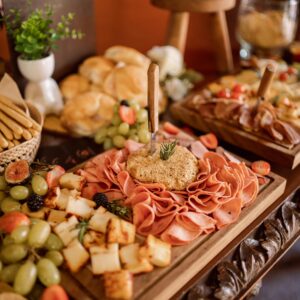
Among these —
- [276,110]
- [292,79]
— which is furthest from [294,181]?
[292,79]

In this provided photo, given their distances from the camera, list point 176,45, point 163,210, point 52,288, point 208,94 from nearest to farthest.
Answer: point 52,288
point 163,210
point 208,94
point 176,45

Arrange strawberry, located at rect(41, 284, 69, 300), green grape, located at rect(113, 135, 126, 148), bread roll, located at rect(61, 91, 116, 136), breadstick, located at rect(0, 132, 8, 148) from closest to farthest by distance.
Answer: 1. strawberry, located at rect(41, 284, 69, 300)
2. breadstick, located at rect(0, 132, 8, 148)
3. green grape, located at rect(113, 135, 126, 148)
4. bread roll, located at rect(61, 91, 116, 136)

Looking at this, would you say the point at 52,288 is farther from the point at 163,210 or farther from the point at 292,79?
the point at 292,79

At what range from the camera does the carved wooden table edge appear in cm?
100

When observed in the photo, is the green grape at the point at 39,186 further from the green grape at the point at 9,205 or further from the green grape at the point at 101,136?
the green grape at the point at 101,136

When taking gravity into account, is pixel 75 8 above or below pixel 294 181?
above

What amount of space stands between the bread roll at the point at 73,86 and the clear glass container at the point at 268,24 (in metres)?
0.97

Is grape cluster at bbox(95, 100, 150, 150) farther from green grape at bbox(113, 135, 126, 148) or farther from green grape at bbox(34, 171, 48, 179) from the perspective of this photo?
green grape at bbox(34, 171, 48, 179)

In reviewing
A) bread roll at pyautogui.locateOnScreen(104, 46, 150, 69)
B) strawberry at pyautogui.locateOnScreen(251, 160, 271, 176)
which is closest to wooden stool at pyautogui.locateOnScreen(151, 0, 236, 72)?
bread roll at pyautogui.locateOnScreen(104, 46, 150, 69)

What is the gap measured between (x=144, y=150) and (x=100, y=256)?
0.41 m

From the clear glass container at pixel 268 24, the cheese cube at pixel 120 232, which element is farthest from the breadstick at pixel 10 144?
the clear glass container at pixel 268 24

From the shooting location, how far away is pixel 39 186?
3.56 ft

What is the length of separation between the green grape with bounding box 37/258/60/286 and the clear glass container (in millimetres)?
1707

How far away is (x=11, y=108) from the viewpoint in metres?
1.27
